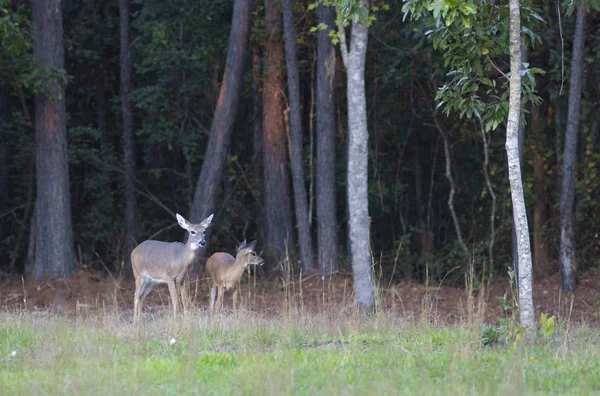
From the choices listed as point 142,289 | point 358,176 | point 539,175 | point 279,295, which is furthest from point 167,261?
point 539,175

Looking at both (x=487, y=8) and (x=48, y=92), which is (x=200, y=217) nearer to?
(x=48, y=92)

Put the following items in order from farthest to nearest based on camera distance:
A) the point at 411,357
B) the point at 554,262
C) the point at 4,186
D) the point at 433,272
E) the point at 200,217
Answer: the point at 4,186 → the point at 433,272 → the point at 554,262 → the point at 200,217 → the point at 411,357

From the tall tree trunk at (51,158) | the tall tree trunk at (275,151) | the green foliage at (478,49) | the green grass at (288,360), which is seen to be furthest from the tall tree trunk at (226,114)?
the green foliage at (478,49)

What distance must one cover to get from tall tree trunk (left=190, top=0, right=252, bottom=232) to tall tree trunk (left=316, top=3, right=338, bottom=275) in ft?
5.49

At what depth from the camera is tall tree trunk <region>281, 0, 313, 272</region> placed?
731 inches

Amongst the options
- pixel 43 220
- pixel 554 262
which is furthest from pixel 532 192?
pixel 43 220

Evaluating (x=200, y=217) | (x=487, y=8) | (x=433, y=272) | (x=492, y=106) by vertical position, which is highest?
(x=487, y=8)

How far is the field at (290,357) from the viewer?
741 cm

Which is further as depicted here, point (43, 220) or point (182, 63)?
point (182, 63)

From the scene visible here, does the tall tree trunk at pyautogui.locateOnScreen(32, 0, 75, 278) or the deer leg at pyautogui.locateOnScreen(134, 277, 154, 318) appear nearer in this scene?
the deer leg at pyautogui.locateOnScreen(134, 277, 154, 318)

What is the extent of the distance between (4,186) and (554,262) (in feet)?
43.8

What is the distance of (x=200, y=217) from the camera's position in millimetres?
18938

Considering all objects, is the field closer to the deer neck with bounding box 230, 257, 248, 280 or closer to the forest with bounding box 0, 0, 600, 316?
the deer neck with bounding box 230, 257, 248, 280

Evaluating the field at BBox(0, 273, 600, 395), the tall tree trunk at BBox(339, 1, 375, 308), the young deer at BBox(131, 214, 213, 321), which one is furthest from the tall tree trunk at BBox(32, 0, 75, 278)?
the field at BBox(0, 273, 600, 395)
